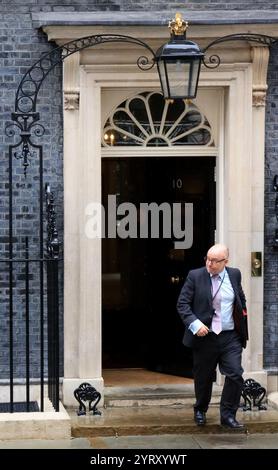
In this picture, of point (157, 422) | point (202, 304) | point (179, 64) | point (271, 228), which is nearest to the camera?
point (179, 64)

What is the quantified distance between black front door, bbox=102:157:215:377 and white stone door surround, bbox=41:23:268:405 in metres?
0.64

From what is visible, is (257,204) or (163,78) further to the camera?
(257,204)

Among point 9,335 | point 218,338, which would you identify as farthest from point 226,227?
point 9,335

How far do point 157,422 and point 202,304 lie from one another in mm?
1247

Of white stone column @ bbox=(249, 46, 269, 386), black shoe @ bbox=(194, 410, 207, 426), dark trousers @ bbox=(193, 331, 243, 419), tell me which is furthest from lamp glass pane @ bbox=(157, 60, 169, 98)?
black shoe @ bbox=(194, 410, 207, 426)

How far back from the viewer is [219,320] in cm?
1026

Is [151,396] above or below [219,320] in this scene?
below

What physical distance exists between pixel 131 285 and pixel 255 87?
432 centimetres

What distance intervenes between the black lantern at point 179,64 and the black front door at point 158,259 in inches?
79.3

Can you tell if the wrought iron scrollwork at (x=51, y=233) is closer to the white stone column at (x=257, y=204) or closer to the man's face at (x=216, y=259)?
the man's face at (x=216, y=259)

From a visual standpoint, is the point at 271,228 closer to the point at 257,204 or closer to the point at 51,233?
the point at 257,204

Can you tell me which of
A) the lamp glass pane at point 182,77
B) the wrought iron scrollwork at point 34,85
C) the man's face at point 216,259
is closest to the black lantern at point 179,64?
the lamp glass pane at point 182,77

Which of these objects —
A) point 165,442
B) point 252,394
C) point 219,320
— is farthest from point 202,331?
point 252,394

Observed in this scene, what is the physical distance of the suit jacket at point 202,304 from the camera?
33.6ft
